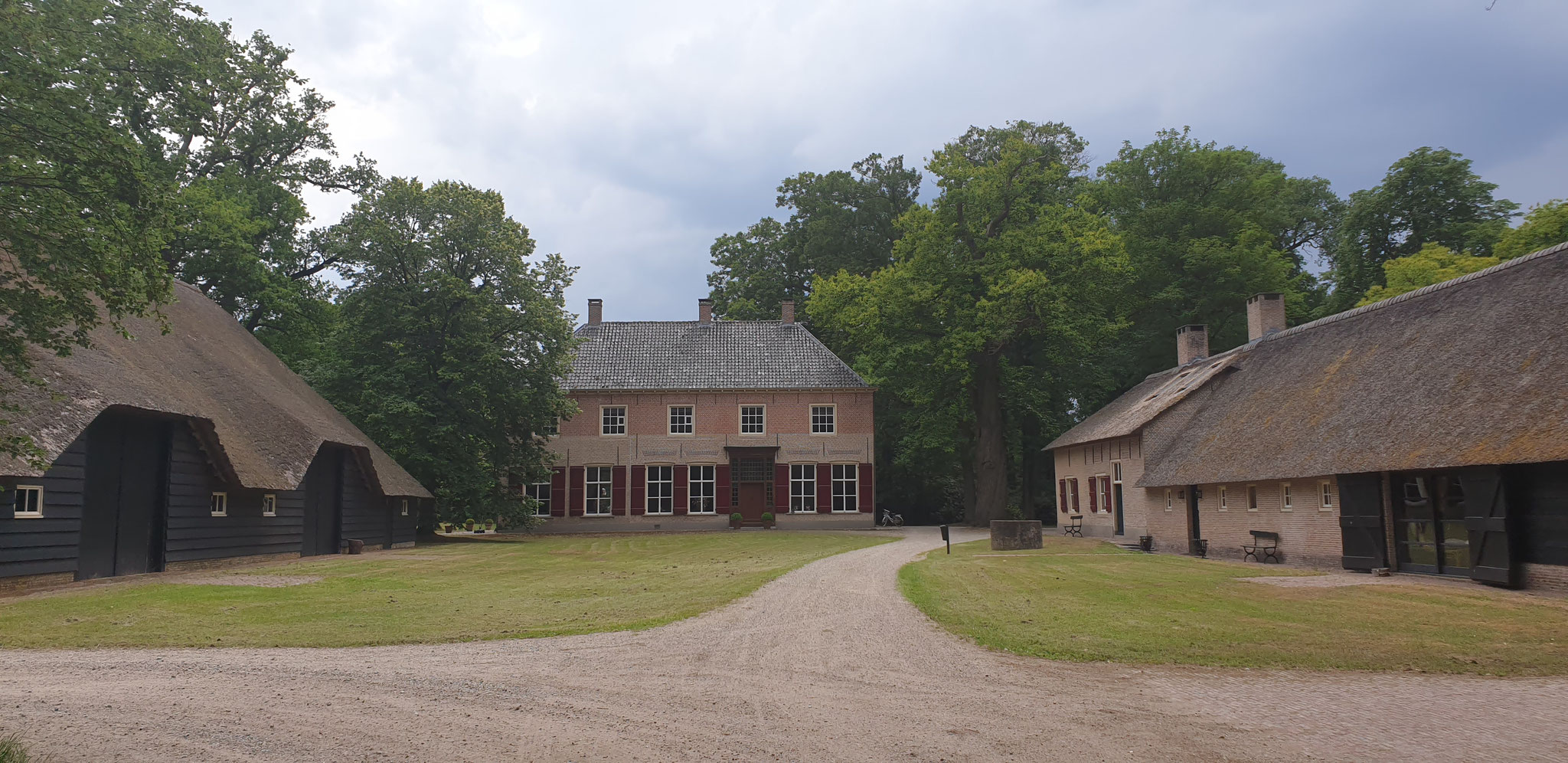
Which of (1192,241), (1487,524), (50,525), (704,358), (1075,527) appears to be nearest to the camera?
(1487,524)

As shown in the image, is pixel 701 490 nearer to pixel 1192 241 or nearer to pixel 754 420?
pixel 754 420

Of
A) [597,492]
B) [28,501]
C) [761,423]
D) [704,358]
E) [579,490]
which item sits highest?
[704,358]

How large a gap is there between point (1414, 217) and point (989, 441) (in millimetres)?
17180

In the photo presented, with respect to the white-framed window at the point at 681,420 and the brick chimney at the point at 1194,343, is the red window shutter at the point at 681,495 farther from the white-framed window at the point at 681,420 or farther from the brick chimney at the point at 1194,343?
the brick chimney at the point at 1194,343

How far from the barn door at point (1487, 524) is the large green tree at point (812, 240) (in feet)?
96.8

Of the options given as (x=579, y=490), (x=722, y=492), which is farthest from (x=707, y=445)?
(x=579, y=490)

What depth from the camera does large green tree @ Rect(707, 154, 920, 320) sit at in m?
43.6

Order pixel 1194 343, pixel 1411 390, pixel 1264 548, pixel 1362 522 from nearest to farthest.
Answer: pixel 1411 390, pixel 1362 522, pixel 1264 548, pixel 1194 343

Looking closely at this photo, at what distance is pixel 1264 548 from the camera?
18.9 m

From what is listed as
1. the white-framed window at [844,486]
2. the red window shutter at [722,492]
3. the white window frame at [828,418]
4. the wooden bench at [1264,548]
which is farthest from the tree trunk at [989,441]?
the wooden bench at [1264,548]

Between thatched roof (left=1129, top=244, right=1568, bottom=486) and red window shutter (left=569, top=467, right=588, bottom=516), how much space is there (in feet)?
70.6

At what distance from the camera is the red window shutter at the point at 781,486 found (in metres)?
35.6

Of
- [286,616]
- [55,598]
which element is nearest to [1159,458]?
[286,616]

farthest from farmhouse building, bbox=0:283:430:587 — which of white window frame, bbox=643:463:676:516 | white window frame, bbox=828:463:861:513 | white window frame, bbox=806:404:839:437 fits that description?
white window frame, bbox=828:463:861:513
